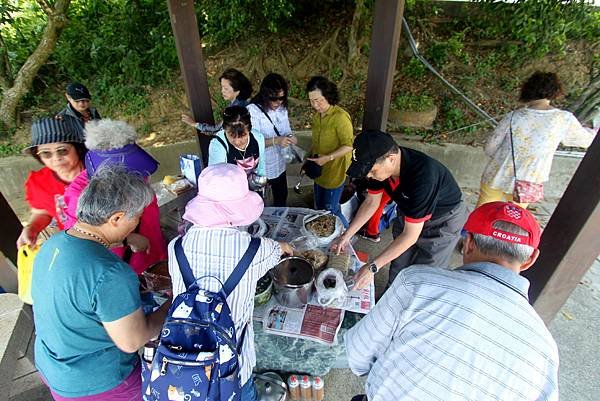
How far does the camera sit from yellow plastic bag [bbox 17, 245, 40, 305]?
77.3 inches

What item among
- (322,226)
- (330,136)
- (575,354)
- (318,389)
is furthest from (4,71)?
(575,354)

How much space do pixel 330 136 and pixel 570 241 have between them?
7.01ft

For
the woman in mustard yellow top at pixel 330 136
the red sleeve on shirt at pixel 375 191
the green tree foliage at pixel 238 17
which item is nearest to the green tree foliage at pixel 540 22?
the green tree foliage at pixel 238 17

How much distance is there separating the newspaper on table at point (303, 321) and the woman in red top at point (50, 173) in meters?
1.54

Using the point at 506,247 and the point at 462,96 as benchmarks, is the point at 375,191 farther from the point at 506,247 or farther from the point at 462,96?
the point at 462,96

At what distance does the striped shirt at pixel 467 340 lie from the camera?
108cm

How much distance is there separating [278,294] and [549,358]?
1.52m

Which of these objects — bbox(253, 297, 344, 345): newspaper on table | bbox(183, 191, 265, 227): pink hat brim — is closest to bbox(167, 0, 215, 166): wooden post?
bbox(183, 191, 265, 227): pink hat brim

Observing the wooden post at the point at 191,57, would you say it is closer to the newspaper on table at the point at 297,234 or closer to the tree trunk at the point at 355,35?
the newspaper on table at the point at 297,234

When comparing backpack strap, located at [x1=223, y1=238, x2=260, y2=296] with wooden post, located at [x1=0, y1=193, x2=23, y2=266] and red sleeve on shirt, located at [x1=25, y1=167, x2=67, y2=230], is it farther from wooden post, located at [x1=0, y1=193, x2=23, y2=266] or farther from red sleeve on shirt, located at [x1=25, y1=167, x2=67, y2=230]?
wooden post, located at [x1=0, y1=193, x2=23, y2=266]

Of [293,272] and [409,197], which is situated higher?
[409,197]

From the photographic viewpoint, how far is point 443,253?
265 centimetres

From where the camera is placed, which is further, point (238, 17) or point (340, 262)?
point (238, 17)

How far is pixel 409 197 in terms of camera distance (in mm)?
2129
